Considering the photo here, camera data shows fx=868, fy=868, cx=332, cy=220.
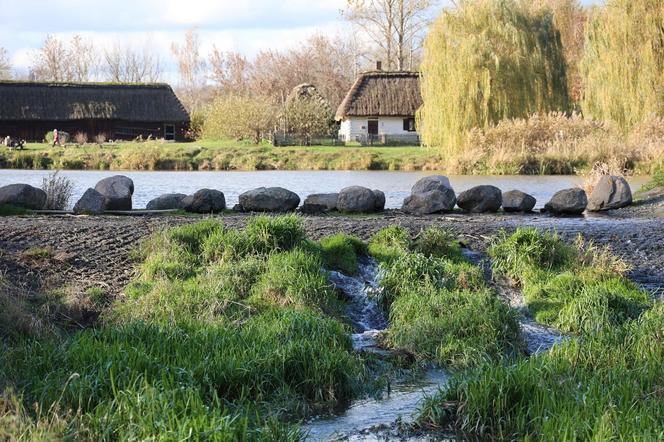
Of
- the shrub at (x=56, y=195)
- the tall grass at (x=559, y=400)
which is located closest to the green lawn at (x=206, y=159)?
the shrub at (x=56, y=195)

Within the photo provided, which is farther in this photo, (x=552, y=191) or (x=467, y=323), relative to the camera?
(x=552, y=191)

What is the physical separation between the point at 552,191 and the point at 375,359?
1930 centimetres

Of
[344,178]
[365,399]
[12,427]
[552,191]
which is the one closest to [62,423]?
[12,427]

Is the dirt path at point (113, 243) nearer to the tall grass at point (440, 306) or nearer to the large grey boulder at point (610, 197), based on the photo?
the tall grass at point (440, 306)

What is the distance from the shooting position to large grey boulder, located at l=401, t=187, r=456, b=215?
19281 millimetres

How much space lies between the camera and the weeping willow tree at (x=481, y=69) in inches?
1470

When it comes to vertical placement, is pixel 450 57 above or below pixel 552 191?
above

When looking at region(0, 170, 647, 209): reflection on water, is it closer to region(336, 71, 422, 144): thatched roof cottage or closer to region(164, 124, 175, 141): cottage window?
region(336, 71, 422, 144): thatched roof cottage

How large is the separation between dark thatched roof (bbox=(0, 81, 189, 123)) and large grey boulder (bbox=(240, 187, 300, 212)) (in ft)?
149

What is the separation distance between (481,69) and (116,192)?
22.7 m

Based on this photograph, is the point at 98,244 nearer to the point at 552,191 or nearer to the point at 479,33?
the point at 552,191

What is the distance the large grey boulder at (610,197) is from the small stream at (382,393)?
→ 9686mm

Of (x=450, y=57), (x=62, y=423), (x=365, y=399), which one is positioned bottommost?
(x=365, y=399)

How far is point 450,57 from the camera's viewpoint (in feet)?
123
